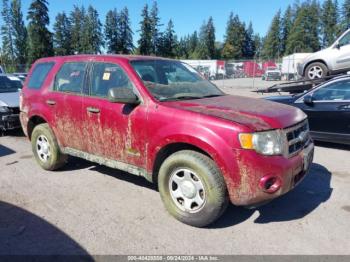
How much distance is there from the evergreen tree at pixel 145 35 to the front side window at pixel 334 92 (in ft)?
270

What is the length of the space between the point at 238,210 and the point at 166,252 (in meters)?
1.31

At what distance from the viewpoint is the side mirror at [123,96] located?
3.90 meters

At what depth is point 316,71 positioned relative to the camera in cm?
1141

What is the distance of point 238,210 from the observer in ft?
13.6

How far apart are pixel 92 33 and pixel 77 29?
13.4 feet

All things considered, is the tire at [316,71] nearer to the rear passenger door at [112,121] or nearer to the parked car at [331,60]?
the parked car at [331,60]

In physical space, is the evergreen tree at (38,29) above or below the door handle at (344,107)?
above

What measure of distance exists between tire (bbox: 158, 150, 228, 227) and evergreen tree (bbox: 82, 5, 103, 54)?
8256 cm

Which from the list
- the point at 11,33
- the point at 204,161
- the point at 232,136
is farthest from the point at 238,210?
the point at 11,33

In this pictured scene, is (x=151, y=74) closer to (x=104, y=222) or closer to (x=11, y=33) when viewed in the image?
(x=104, y=222)

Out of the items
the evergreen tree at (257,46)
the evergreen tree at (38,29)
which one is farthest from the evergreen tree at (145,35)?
the evergreen tree at (257,46)

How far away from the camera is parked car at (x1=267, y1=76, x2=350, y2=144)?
6.60 metres

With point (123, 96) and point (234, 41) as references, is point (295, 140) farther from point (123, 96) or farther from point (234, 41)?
point (234, 41)

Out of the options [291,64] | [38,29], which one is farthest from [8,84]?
[38,29]
